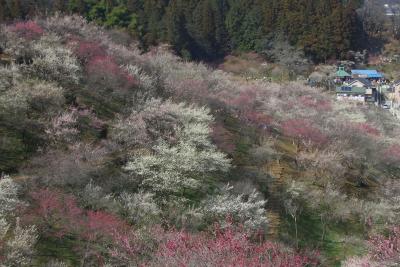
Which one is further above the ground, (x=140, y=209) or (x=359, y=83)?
(x=140, y=209)

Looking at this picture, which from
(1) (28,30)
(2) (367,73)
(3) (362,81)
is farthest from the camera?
(2) (367,73)

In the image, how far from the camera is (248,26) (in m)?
55.7

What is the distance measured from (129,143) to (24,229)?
19.7ft

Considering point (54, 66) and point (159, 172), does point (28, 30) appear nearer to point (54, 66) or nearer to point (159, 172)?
point (54, 66)

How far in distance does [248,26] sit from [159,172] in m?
43.7

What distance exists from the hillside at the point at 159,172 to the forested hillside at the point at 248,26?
2329 cm

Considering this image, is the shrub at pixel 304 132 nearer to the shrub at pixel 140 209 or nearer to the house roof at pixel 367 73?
the shrub at pixel 140 209

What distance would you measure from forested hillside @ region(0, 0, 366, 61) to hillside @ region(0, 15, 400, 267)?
23286mm

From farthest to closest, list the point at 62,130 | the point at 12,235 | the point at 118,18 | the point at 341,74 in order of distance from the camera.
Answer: the point at 341,74
the point at 118,18
the point at 62,130
the point at 12,235

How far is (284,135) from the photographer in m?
27.0

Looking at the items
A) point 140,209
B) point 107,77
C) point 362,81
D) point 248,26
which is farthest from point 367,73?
point 140,209

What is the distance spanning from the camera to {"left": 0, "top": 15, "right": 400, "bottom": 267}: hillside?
38.3 ft

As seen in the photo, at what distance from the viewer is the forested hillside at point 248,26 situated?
5066 centimetres

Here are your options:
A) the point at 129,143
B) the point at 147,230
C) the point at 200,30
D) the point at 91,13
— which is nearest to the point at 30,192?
the point at 147,230
